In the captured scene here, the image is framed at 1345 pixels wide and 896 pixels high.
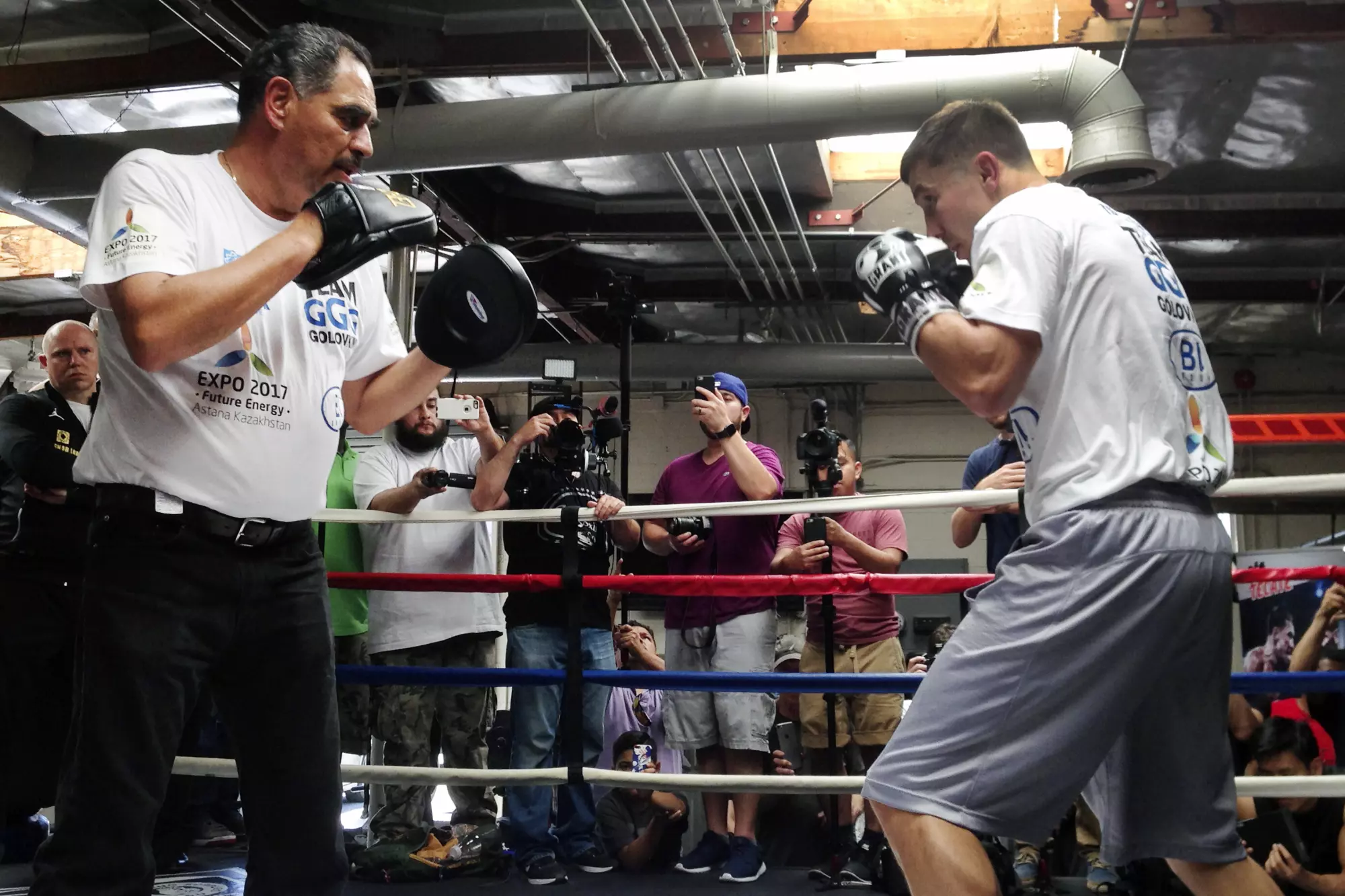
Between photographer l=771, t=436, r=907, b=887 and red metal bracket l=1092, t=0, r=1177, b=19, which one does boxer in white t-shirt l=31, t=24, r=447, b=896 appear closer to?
photographer l=771, t=436, r=907, b=887

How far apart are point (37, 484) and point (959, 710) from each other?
2678mm

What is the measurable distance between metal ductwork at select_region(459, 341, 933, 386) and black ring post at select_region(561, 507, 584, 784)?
191 inches

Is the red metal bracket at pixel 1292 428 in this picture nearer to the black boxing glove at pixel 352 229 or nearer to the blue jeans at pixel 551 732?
the blue jeans at pixel 551 732

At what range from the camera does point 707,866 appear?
3.17m

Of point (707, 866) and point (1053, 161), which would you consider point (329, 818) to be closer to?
point (707, 866)

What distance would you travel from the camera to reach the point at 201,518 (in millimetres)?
1418

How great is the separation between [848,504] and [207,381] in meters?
1.41

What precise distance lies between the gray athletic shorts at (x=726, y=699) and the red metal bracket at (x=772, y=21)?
7.80ft

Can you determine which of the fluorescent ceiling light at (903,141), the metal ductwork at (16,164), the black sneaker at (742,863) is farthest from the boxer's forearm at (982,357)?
the metal ductwork at (16,164)

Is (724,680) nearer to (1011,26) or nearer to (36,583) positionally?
(36,583)

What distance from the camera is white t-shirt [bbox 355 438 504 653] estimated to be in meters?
3.37

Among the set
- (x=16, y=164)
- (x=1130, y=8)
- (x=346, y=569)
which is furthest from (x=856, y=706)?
(x=16, y=164)

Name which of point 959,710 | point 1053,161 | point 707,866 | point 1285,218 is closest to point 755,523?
point 707,866

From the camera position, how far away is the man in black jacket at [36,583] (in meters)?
2.99
